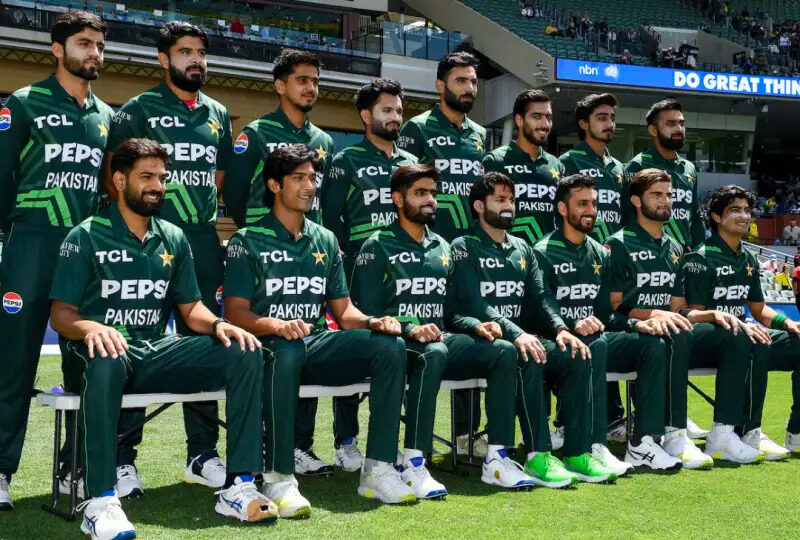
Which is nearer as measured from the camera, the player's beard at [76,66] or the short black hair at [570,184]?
the player's beard at [76,66]

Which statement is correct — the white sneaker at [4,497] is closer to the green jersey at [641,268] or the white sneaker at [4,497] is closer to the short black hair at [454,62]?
the short black hair at [454,62]

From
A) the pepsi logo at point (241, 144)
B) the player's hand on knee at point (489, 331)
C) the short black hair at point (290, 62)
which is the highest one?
the short black hair at point (290, 62)

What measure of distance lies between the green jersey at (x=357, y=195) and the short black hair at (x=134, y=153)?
1.70m

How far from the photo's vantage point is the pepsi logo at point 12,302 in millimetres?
4949

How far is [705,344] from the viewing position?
6906 mm

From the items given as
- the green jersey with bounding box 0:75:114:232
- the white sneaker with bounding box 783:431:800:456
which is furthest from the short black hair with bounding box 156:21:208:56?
the white sneaker with bounding box 783:431:800:456

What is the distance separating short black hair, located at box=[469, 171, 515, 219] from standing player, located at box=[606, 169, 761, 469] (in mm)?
1286

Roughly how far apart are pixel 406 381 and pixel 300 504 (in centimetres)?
114

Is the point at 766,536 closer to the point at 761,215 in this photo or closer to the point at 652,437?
the point at 652,437

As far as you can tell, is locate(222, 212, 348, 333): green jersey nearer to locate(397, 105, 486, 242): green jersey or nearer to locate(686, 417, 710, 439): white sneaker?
locate(397, 105, 486, 242): green jersey

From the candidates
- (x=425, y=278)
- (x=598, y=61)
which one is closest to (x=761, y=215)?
(x=598, y=61)

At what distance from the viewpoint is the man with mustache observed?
5.57 metres

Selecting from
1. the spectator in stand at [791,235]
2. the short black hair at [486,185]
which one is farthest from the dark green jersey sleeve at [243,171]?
the spectator in stand at [791,235]

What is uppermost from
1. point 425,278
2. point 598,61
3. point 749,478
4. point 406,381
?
point 598,61
